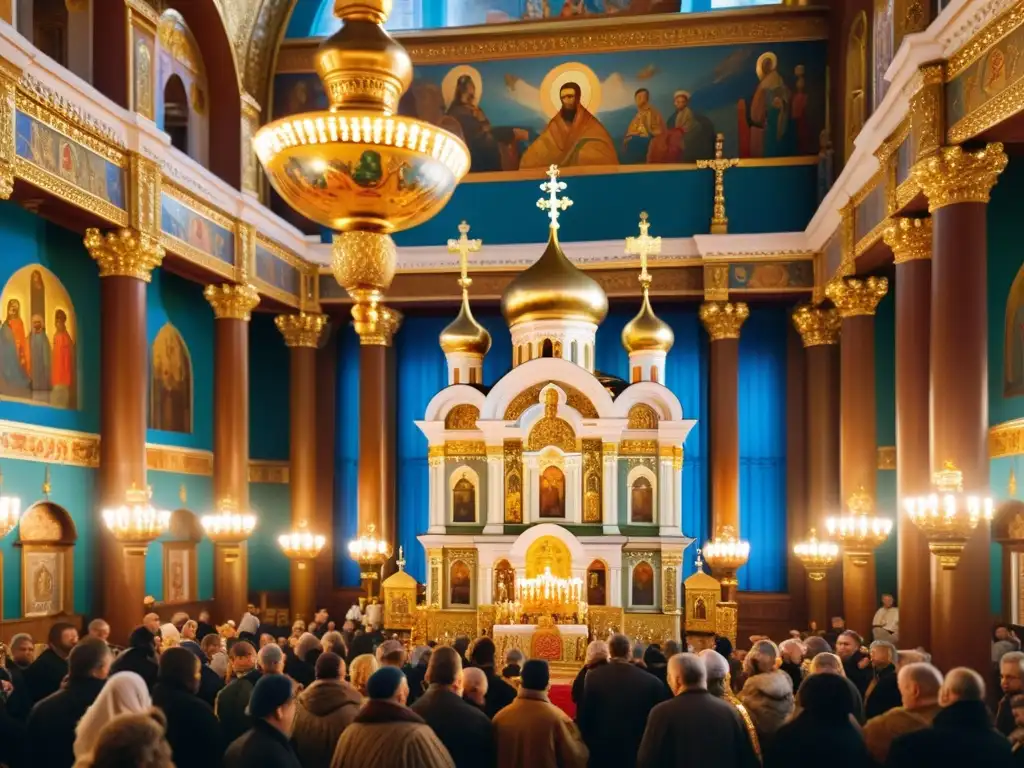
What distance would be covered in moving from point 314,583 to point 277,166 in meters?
16.3

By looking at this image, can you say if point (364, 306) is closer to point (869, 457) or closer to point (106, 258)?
point (106, 258)

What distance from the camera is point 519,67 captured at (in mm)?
23531

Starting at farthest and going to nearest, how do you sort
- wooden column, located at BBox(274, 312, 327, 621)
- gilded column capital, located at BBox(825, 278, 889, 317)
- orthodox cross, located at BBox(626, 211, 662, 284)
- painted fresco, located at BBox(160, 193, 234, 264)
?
wooden column, located at BBox(274, 312, 327, 621) → orthodox cross, located at BBox(626, 211, 662, 284) → gilded column capital, located at BBox(825, 278, 889, 317) → painted fresco, located at BBox(160, 193, 234, 264)

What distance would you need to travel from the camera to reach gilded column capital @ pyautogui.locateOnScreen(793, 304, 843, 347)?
22578 mm

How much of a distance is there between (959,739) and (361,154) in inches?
211

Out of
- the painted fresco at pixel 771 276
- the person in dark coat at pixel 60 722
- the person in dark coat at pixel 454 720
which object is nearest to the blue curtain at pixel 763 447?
the painted fresco at pixel 771 276

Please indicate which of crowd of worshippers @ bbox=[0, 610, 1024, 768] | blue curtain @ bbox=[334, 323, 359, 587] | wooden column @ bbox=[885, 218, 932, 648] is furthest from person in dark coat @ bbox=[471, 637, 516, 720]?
blue curtain @ bbox=[334, 323, 359, 587]

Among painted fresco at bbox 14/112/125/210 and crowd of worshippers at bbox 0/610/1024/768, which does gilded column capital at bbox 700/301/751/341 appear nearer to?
painted fresco at bbox 14/112/125/210

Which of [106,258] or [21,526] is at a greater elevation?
[106,258]

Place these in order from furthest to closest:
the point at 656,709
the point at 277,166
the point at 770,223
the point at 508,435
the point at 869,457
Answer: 1. the point at 770,223
2. the point at 508,435
3. the point at 869,457
4. the point at 277,166
5. the point at 656,709

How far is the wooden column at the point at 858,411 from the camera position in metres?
18.6

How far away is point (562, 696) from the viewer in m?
16.1

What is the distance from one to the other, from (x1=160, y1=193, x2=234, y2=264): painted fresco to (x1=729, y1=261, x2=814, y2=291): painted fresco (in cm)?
927

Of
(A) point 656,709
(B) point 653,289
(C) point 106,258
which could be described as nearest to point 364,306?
(A) point 656,709
